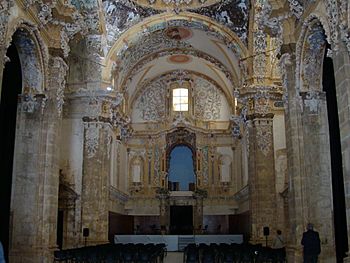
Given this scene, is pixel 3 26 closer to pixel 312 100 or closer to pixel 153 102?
pixel 312 100

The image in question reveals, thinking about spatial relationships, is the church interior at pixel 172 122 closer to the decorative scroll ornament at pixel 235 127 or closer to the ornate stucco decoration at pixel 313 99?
the ornate stucco decoration at pixel 313 99

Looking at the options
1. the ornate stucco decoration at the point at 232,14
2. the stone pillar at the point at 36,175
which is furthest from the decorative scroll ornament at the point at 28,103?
the ornate stucco decoration at the point at 232,14

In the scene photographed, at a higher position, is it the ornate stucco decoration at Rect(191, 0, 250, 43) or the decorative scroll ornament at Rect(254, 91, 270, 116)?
the ornate stucco decoration at Rect(191, 0, 250, 43)

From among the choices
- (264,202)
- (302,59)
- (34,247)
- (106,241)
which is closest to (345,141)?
(302,59)

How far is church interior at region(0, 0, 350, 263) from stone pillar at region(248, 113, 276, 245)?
0.04 metres

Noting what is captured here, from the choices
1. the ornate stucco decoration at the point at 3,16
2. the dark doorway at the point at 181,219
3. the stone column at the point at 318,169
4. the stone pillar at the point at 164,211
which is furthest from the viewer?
the dark doorway at the point at 181,219

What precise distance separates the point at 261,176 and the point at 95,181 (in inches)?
262

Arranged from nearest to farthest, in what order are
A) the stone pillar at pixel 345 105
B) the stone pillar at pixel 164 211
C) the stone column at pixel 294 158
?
the stone pillar at pixel 345 105 < the stone column at pixel 294 158 < the stone pillar at pixel 164 211

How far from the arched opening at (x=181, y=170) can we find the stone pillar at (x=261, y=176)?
26.4 feet

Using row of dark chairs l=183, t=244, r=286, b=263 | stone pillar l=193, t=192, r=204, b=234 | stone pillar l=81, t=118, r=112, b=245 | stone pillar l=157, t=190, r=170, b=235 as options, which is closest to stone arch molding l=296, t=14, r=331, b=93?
row of dark chairs l=183, t=244, r=286, b=263

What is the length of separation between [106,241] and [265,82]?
913 cm

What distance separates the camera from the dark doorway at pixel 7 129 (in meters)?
12.6

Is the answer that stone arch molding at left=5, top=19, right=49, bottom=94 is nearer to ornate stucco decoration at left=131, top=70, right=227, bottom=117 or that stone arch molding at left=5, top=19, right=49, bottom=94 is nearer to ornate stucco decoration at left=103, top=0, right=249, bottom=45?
ornate stucco decoration at left=103, top=0, right=249, bottom=45

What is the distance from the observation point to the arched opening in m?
27.8
